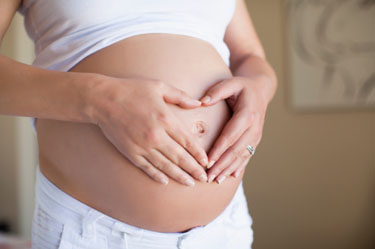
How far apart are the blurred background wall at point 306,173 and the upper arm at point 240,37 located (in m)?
1.56

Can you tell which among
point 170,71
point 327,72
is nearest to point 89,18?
point 170,71

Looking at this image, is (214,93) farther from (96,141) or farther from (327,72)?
(327,72)

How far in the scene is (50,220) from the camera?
706 millimetres

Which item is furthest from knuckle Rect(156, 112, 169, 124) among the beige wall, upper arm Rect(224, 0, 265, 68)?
the beige wall

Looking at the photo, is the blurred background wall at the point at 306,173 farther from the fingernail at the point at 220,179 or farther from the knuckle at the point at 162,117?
the knuckle at the point at 162,117

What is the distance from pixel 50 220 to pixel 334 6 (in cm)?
224

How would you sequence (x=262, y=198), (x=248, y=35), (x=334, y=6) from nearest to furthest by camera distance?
(x=248, y=35), (x=334, y=6), (x=262, y=198)

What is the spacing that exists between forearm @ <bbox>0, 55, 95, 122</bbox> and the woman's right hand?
21mm

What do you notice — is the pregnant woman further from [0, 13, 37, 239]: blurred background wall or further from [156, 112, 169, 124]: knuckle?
[0, 13, 37, 239]: blurred background wall

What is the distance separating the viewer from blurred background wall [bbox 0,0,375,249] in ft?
7.81

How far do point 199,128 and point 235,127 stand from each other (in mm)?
67

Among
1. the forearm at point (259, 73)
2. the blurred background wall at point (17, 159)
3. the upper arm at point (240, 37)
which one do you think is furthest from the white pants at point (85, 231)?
the blurred background wall at point (17, 159)

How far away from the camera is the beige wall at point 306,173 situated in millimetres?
2383

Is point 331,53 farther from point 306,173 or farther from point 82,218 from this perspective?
point 82,218
